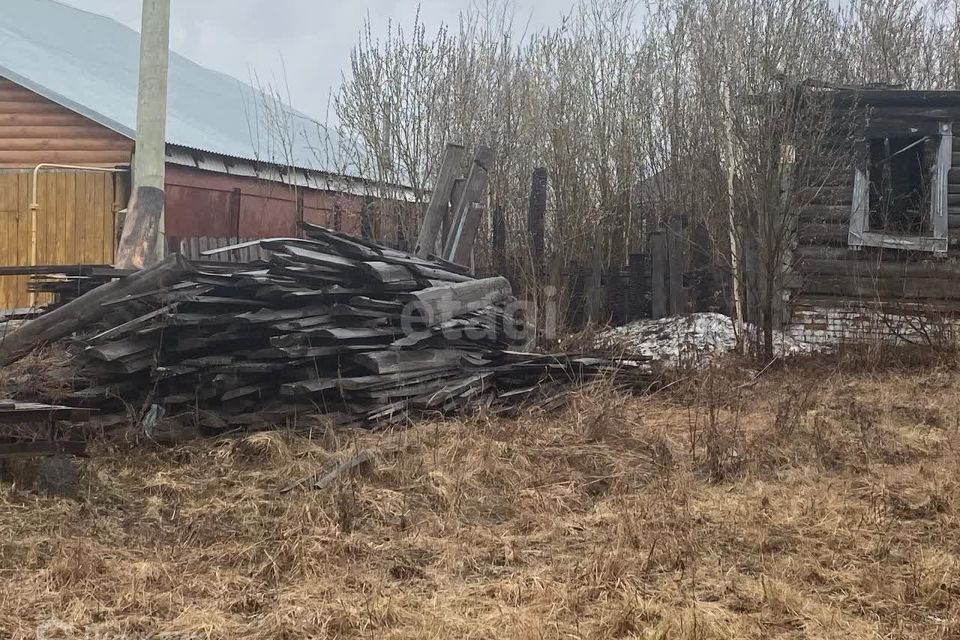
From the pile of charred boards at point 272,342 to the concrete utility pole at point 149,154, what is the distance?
3.41m

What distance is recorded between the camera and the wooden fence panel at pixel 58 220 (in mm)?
12727

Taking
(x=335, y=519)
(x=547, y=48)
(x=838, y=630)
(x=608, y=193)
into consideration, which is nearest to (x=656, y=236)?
(x=608, y=193)

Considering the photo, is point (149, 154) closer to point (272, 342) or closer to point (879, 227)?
point (272, 342)

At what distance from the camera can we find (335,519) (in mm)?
4621

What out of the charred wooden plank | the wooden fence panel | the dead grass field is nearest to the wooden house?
the wooden fence panel

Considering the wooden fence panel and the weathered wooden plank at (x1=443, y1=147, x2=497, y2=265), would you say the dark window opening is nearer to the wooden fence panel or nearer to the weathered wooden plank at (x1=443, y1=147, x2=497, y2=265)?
the weathered wooden plank at (x1=443, y1=147, x2=497, y2=265)

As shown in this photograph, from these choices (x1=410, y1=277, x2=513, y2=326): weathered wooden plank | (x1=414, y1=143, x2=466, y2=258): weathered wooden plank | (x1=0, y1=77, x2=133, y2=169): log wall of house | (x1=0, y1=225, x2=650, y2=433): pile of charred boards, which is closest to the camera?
(x1=0, y1=225, x2=650, y2=433): pile of charred boards

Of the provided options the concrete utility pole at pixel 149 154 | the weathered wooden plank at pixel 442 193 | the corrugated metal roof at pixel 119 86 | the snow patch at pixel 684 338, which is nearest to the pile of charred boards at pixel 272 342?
the weathered wooden plank at pixel 442 193

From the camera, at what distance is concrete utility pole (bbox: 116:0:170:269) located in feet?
32.8

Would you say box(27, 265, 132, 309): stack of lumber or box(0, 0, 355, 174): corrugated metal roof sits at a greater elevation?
box(0, 0, 355, 174): corrugated metal roof

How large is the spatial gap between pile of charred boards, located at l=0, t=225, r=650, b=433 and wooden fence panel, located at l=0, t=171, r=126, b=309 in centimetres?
695

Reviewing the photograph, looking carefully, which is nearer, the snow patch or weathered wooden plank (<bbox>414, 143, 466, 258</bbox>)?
→ weathered wooden plank (<bbox>414, 143, 466, 258</bbox>)

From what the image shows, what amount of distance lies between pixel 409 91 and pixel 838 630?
42.2 feet

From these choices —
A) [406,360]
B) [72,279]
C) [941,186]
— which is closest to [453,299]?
[406,360]
